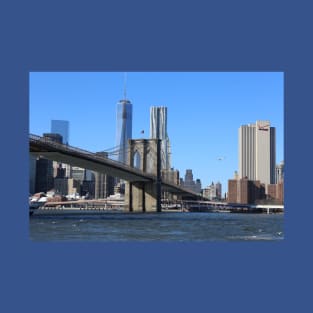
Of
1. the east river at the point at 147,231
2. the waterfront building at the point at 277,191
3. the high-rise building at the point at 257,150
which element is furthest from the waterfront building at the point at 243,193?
the east river at the point at 147,231

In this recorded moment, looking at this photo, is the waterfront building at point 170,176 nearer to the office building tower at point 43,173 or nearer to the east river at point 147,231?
the office building tower at point 43,173

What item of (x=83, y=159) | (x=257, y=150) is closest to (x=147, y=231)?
(x=257, y=150)

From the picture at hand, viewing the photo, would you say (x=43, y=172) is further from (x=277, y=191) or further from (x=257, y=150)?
(x=257, y=150)

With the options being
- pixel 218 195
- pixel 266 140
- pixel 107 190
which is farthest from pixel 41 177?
pixel 107 190

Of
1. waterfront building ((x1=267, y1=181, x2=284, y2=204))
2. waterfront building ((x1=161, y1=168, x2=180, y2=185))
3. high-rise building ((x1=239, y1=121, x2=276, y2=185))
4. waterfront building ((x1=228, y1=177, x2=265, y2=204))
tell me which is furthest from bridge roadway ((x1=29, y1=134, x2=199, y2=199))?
waterfront building ((x1=267, y1=181, x2=284, y2=204))

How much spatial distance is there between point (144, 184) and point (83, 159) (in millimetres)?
14586

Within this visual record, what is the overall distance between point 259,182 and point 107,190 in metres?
19.4

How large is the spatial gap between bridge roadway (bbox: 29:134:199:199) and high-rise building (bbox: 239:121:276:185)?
546cm

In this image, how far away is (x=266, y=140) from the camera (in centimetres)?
1591

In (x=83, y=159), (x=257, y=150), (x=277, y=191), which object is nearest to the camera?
(x=257, y=150)

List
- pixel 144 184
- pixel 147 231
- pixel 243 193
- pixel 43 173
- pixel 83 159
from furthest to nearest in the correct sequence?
pixel 144 184 → pixel 243 193 → pixel 83 159 → pixel 43 173 → pixel 147 231

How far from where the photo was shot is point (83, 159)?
81.6 feet

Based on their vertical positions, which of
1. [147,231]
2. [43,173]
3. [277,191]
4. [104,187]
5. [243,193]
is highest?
[43,173]

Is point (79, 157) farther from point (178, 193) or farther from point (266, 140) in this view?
point (178, 193)
